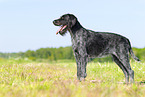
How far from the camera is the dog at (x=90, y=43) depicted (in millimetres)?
5633

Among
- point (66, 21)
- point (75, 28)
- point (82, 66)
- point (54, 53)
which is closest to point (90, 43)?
point (75, 28)

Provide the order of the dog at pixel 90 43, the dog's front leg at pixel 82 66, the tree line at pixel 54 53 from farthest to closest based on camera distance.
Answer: the tree line at pixel 54 53, the dog at pixel 90 43, the dog's front leg at pixel 82 66

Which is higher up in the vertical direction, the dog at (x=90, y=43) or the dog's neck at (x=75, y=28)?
the dog's neck at (x=75, y=28)

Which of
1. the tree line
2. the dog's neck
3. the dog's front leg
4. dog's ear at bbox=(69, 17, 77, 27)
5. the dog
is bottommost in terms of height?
the tree line

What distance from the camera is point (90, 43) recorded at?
5.75 metres

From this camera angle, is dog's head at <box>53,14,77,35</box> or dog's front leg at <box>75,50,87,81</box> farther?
dog's head at <box>53,14,77,35</box>

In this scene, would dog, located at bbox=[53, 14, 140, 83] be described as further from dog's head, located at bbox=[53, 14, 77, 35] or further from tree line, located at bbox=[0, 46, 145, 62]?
tree line, located at bbox=[0, 46, 145, 62]

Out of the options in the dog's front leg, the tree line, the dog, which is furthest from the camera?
the tree line

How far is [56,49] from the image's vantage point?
28.0m

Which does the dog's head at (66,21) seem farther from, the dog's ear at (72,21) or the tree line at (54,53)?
the tree line at (54,53)

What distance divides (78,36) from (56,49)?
22522 millimetres

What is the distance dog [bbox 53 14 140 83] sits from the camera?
5.63 metres

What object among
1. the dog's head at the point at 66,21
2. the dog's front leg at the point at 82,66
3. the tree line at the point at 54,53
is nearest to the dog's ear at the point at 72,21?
the dog's head at the point at 66,21

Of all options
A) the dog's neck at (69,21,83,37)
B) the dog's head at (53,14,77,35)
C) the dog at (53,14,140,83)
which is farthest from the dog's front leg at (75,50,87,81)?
the dog's head at (53,14,77,35)
